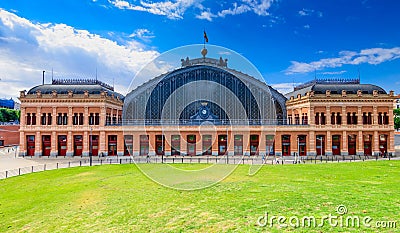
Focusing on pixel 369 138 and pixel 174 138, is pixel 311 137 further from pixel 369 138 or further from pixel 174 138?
pixel 174 138

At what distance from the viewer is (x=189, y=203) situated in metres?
21.1

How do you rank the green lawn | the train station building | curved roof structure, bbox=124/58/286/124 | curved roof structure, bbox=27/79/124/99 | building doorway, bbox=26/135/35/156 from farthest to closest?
curved roof structure, bbox=124/58/286/124 → curved roof structure, bbox=27/79/124/99 → building doorway, bbox=26/135/35/156 → the train station building → the green lawn

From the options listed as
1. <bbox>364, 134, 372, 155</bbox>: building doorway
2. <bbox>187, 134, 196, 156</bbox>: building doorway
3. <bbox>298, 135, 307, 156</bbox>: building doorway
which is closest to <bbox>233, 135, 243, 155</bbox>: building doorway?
<bbox>187, 134, 196, 156</bbox>: building doorway

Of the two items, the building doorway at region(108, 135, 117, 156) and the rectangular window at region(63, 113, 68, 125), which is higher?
the rectangular window at region(63, 113, 68, 125)

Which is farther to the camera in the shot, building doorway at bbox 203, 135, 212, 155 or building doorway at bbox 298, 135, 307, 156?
building doorway at bbox 298, 135, 307, 156

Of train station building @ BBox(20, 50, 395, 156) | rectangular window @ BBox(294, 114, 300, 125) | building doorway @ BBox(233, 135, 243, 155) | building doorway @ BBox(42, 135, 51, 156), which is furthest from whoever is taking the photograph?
rectangular window @ BBox(294, 114, 300, 125)

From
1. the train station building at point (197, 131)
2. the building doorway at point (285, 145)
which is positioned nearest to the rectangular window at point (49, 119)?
the train station building at point (197, 131)

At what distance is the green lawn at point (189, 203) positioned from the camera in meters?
17.0

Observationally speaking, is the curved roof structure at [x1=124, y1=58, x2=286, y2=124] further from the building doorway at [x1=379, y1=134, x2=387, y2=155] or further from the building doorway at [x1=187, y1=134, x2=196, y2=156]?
the building doorway at [x1=379, y1=134, x2=387, y2=155]

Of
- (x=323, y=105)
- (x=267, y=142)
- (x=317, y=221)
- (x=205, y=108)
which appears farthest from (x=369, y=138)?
(x=317, y=221)

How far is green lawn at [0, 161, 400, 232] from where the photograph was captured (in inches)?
671

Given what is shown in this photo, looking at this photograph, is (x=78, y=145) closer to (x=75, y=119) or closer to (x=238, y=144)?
(x=75, y=119)

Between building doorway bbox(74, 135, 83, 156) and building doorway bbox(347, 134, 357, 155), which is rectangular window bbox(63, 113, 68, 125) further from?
building doorway bbox(347, 134, 357, 155)

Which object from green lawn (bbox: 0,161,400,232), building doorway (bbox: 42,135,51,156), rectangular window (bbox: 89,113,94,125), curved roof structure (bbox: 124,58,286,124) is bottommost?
green lawn (bbox: 0,161,400,232)
